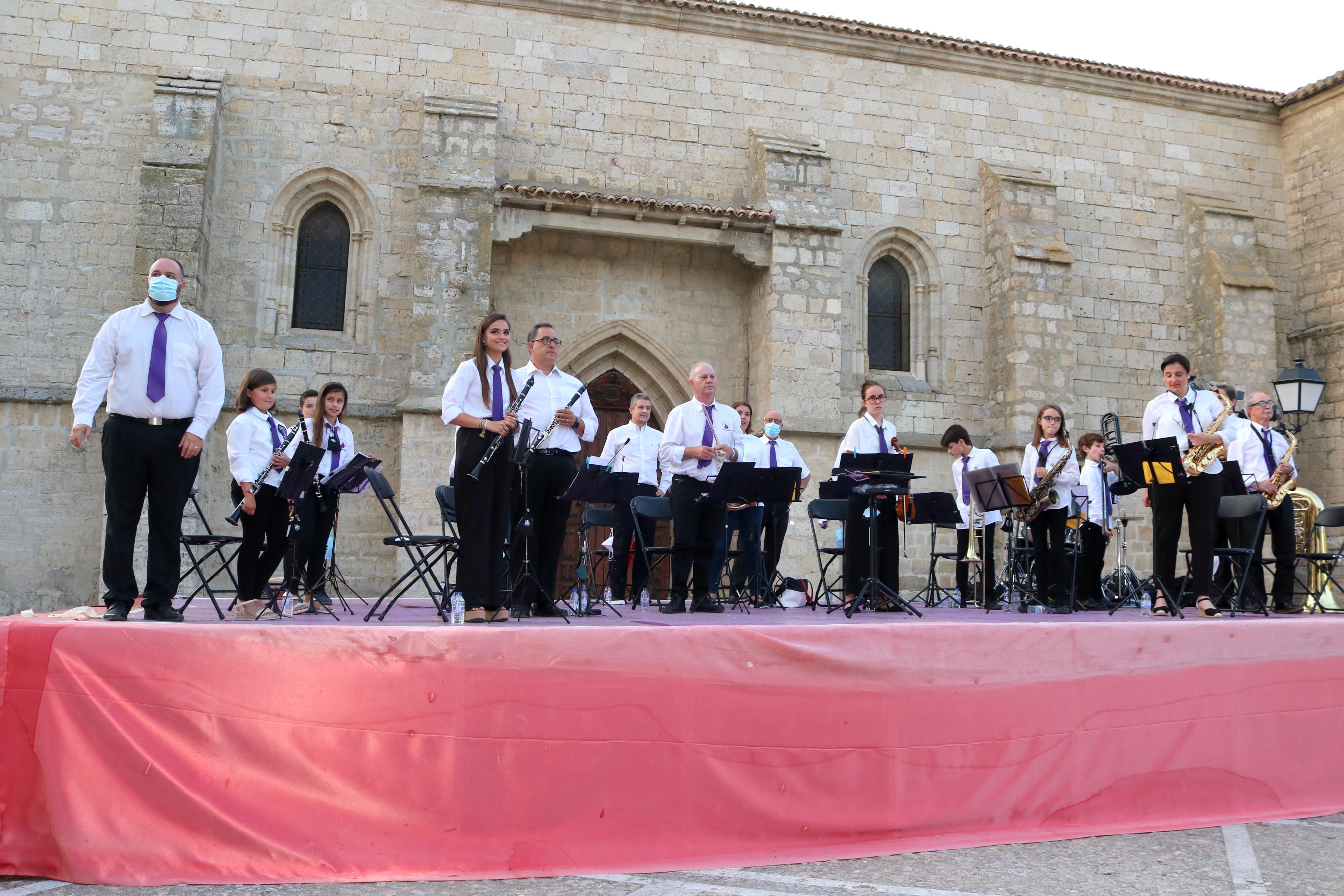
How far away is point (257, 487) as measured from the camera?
→ 758cm

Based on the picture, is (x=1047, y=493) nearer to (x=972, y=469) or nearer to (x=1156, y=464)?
(x=972, y=469)

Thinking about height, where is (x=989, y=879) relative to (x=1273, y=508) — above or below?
below

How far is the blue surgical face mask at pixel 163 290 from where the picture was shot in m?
5.68

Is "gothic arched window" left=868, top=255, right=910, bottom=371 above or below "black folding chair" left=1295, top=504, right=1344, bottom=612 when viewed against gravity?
above

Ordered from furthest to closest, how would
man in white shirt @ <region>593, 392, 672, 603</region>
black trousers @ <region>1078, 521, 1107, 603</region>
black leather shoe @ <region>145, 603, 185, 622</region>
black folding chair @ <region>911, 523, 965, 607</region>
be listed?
1. black folding chair @ <region>911, 523, 965, 607</region>
2. man in white shirt @ <region>593, 392, 672, 603</region>
3. black trousers @ <region>1078, 521, 1107, 603</region>
4. black leather shoe @ <region>145, 603, 185, 622</region>

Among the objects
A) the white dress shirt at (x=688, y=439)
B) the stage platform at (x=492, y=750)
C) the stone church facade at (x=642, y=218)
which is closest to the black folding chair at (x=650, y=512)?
the white dress shirt at (x=688, y=439)

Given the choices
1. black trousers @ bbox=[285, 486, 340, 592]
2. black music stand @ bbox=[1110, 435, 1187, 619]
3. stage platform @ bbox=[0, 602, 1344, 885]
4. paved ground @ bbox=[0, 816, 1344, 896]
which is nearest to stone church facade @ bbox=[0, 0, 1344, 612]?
black trousers @ bbox=[285, 486, 340, 592]

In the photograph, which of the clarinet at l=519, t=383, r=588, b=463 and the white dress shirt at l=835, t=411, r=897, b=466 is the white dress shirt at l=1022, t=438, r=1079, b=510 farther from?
the clarinet at l=519, t=383, r=588, b=463

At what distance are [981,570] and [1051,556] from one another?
71.5 inches

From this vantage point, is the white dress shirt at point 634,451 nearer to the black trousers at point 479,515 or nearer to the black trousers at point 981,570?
the black trousers at point 981,570

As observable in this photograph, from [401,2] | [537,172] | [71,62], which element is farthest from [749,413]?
[71,62]

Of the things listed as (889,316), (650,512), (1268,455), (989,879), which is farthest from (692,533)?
(889,316)

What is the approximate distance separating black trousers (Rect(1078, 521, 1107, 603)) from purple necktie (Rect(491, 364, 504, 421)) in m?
6.45

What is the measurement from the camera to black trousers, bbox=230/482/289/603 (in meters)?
7.62
